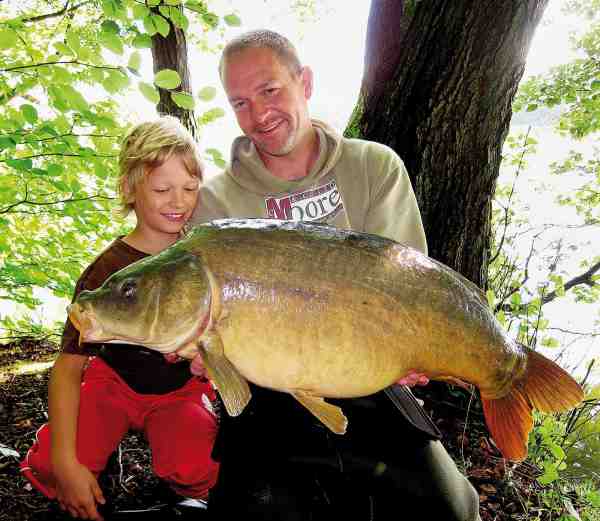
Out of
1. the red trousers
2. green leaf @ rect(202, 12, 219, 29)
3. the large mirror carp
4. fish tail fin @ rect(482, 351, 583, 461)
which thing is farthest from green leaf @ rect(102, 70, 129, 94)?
fish tail fin @ rect(482, 351, 583, 461)

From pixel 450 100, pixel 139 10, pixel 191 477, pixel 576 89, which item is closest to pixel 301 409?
pixel 191 477

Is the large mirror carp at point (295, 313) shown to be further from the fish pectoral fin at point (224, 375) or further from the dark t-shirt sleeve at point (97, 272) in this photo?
the dark t-shirt sleeve at point (97, 272)

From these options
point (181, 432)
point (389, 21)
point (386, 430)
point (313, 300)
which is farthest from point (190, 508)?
point (389, 21)

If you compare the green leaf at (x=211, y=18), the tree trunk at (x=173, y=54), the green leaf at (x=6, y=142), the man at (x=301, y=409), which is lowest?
the man at (x=301, y=409)

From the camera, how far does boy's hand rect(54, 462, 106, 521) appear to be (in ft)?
6.18

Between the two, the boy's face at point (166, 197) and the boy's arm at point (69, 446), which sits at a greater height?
the boy's face at point (166, 197)

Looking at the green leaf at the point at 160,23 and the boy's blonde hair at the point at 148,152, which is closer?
the green leaf at the point at 160,23

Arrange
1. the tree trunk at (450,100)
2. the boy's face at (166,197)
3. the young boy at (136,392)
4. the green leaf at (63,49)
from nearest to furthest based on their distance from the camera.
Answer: the green leaf at (63,49) < the young boy at (136,392) < the boy's face at (166,197) < the tree trunk at (450,100)

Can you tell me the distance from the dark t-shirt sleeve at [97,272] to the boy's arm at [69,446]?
45 millimetres

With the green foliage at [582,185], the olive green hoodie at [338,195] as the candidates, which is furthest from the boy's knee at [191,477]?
the green foliage at [582,185]

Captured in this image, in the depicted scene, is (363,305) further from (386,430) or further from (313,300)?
(386,430)

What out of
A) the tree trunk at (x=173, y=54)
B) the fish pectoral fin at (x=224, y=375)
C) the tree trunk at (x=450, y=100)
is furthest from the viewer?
the tree trunk at (x=173, y=54)

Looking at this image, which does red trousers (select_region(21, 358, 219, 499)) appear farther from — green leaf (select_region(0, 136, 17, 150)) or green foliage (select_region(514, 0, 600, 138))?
green foliage (select_region(514, 0, 600, 138))

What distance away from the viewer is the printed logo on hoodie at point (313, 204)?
2.28 meters
